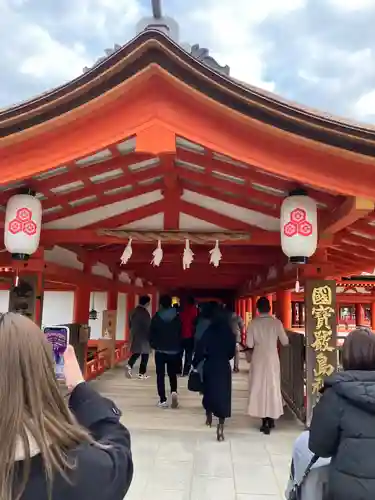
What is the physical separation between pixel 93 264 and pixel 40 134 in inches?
225

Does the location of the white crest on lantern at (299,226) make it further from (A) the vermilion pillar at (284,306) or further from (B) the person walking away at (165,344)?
(A) the vermilion pillar at (284,306)

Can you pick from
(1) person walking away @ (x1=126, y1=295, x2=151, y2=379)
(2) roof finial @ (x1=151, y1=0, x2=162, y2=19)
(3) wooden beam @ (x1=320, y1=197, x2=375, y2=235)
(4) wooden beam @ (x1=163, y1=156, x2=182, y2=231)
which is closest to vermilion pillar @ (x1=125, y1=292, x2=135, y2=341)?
(1) person walking away @ (x1=126, y1=295, x2=151, y2=379)

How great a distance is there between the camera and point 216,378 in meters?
5.51

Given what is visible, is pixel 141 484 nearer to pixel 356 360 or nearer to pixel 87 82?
pixel 356 360

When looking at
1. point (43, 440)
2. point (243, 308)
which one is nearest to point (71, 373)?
point (43, 440)

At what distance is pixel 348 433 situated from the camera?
2031mm

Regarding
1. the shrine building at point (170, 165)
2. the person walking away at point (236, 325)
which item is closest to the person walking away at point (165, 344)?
the person walking away at point (236, 325)

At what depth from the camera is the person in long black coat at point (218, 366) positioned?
5473 millimetres

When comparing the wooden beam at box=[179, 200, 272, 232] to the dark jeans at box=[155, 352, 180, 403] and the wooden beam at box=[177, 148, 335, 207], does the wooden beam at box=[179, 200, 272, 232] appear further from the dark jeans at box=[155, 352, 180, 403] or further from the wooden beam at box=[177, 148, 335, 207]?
the dark jeans at box=[155, 352, 180, 403]

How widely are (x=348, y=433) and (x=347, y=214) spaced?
273 centimetres

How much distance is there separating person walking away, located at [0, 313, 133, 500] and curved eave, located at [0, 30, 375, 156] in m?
2.95

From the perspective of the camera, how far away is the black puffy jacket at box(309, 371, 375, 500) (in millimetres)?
1997

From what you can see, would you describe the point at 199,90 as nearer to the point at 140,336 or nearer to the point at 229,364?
the point at 229,364

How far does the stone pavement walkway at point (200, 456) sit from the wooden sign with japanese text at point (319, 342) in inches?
28.1
